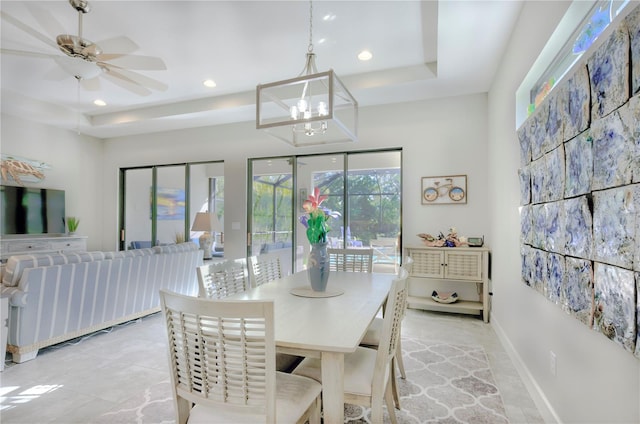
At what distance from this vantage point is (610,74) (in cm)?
122

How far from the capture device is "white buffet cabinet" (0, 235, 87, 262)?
5072 mm

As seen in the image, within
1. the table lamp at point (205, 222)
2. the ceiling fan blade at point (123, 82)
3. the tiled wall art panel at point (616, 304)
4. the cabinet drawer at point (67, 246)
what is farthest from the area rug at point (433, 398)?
the cabinet drawer at point (67, 246)

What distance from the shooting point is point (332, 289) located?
7.41 ft

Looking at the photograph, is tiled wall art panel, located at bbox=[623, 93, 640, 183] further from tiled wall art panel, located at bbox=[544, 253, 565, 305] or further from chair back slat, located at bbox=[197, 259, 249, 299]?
chair back slat, located at bbox=[197, 259, 249, 299]

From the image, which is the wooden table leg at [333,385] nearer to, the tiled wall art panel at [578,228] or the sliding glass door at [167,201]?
the tiled wall art panel at [578,228]

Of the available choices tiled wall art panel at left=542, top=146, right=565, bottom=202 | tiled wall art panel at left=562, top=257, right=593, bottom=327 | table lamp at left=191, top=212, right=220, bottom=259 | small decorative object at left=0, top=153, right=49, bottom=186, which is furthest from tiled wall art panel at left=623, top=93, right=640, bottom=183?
small decorative object at left=0, top=153, right=49, bottom=186

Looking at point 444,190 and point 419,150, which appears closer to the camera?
point 444,190

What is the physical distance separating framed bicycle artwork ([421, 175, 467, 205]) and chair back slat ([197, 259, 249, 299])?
9.70 ft

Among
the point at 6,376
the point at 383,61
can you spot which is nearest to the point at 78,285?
the point at 6,376

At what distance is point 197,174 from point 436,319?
4.97 metres

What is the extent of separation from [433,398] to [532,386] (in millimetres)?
696

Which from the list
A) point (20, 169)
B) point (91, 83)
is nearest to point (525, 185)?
point (91, 83)

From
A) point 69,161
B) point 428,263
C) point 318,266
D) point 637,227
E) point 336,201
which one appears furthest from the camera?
point 69,161

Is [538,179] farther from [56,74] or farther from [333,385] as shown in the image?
[56,74]
